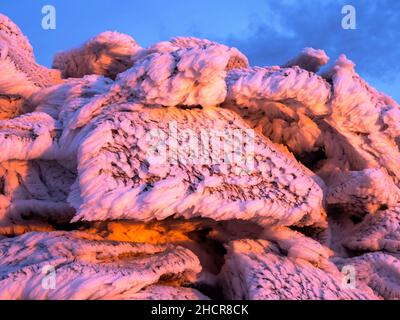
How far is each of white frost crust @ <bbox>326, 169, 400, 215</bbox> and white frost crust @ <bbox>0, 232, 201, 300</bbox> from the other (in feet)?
3.95

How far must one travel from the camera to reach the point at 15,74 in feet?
12.6

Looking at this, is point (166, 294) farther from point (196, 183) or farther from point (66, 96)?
point (66, 96)

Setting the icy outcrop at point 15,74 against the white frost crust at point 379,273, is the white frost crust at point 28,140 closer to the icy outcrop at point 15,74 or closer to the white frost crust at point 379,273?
the icy outcrop at point 15,74

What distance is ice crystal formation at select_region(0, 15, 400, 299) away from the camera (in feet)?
8.82

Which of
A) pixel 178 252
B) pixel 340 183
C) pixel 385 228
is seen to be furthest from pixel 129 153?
pixel 385 228

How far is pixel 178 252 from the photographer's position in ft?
9.85

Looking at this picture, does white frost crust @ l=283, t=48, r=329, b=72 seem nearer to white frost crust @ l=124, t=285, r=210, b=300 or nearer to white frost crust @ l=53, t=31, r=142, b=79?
white frost crust @ l=53, t=31, r=142, b=79

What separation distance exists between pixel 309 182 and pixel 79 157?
57.5 inches

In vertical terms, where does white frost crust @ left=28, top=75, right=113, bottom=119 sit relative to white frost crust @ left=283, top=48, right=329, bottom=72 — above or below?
below

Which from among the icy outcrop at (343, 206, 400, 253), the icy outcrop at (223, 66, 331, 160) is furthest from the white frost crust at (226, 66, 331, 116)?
the icy outcrop at (343, 206, 400, 253)

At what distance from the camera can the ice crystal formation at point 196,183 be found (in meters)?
2.69

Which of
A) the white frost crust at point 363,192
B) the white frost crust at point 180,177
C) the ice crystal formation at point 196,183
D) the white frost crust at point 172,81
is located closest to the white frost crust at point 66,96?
the ice crystal formation at point 196,183

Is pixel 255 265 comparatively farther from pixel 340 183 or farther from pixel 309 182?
pixel 340 183

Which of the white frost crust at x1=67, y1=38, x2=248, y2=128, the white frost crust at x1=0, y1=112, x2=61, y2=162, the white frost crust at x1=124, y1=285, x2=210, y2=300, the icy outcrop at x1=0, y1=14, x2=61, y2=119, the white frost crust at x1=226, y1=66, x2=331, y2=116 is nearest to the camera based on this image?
the white frost crust at x1=124, y1=285, x2=210, y2=300
